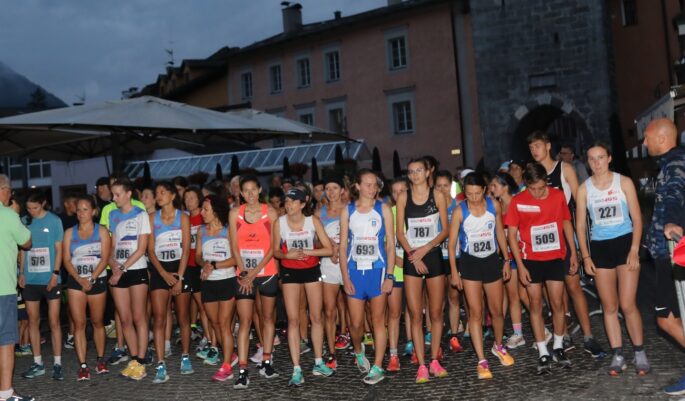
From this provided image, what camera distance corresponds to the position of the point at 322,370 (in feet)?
22.6

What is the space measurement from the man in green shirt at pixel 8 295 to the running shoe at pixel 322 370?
265 centimetres

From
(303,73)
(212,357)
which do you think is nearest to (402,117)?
(303,73)

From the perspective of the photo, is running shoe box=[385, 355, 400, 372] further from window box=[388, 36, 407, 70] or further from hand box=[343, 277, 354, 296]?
window box=[388, 36, 407, 70]

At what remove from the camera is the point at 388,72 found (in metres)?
31.5

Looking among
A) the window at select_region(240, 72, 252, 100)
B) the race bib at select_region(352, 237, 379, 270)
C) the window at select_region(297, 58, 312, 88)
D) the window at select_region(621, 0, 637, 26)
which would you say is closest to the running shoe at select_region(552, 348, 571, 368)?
the race bib at select_region(352, 237, 379, 270)

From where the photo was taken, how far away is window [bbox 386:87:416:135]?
102 ft

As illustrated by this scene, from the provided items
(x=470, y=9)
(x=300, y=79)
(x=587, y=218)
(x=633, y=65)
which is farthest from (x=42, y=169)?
(x=587, y=218)

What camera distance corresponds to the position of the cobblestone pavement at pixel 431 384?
5.82 meters

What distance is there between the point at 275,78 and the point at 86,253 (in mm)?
29446

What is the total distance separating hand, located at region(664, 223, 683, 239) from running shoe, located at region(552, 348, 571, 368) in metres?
1.89

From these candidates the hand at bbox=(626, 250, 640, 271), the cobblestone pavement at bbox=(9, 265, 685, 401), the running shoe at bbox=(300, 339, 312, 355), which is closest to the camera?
the cobblestone pavement at bbox=(9, 265, 685, 401)

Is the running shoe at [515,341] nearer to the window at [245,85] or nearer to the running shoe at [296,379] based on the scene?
the running shoe at [296,379]

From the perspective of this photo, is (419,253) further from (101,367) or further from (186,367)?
(101,367)

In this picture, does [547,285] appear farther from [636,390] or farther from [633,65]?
[633,65]
